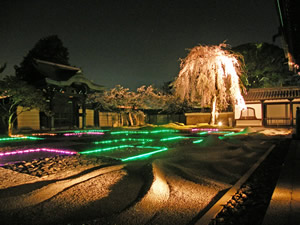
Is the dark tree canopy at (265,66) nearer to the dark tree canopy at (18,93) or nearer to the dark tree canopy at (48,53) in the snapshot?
the dark tree canopy at (18,93)

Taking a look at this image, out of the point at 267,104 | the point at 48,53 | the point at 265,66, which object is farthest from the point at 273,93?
the point at 48,53

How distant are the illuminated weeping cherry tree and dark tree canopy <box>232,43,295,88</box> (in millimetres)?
9254

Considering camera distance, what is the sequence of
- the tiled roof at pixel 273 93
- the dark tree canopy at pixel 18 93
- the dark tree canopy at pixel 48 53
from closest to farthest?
the dark tree canopy at pixel 18 93
the tiled roof at pixel 273 93
the dark tree canopy at pixel 48 53

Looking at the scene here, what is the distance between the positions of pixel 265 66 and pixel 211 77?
1308 cm

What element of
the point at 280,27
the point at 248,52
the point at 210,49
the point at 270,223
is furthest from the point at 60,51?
the point at 270,223

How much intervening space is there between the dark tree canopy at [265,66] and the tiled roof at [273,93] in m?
5.03

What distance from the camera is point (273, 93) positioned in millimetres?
20453

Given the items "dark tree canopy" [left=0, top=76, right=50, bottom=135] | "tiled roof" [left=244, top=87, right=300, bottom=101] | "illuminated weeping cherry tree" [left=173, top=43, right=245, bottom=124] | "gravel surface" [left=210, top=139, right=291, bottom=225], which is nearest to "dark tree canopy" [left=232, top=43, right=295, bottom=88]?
"tiled roof" [left=244, top=87, right=300, bottom=101]

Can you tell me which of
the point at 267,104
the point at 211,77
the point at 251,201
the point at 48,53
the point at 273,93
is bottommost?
the point at 251,201

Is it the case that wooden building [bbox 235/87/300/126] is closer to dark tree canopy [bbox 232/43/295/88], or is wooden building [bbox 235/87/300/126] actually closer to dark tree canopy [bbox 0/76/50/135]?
dark tree canopy [bbox 232/43/295/88]

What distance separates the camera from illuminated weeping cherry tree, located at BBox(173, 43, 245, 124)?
18.1 metres

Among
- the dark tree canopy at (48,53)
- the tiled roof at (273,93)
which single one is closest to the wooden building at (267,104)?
the tiled roof at (273,93)

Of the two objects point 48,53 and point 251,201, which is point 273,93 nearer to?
point 251,201

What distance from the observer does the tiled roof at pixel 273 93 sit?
1927 cm
